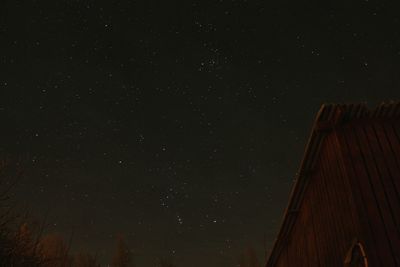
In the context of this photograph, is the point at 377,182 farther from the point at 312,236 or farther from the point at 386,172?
the point at 312,236

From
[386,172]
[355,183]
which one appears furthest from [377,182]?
[355,183]

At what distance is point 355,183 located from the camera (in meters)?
8.53

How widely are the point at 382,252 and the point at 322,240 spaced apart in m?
3.40

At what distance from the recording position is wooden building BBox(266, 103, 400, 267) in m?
7.95

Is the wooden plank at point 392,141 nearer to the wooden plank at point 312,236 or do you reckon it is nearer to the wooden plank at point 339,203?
the wooden plank at point 339,203

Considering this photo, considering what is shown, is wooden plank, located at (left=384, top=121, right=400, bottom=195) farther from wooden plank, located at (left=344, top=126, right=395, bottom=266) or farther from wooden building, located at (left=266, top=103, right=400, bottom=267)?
wooden plank, located at (left=344, top=126, right=395, bottom=266)

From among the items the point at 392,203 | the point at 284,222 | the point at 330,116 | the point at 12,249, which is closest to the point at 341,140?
the point at 330,116

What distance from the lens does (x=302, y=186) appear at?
1224cm

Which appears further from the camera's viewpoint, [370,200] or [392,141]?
[392,141]

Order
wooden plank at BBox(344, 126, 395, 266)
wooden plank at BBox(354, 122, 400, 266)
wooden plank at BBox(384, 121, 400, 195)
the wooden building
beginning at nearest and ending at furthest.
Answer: wooden plank at BBox(344, 126, 395, 266) → wooden plank at BBox(354, 122, 400, 266) → the wooden building → wooden plank at BBox(384, 121, 400, 195)

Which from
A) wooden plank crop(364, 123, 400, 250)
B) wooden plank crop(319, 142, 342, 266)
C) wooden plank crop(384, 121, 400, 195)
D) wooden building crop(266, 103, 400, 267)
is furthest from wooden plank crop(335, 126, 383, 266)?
wooden plank crop(319, 142, 342, 266)

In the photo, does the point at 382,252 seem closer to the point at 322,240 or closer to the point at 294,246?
the point at 322,240

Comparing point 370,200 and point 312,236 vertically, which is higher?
point 312,236

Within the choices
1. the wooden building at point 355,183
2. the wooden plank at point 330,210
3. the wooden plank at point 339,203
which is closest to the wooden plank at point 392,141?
the wooden building at point 355,183
